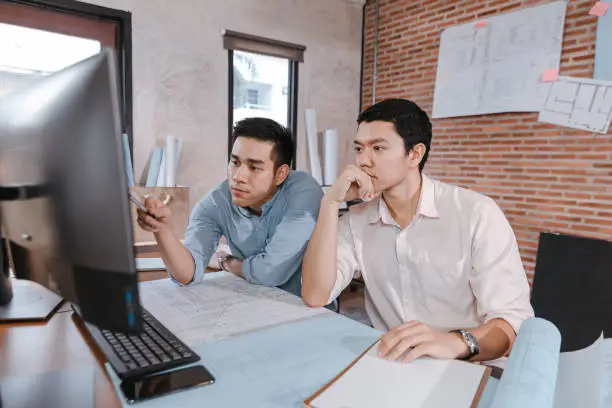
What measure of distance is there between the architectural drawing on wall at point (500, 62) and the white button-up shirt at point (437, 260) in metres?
2.30

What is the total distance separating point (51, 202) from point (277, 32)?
3.45 m

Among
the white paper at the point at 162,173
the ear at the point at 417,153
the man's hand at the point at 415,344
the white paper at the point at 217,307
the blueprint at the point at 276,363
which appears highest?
the ear at the point at 417,153

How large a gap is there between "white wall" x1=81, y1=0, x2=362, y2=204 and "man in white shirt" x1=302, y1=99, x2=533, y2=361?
2126mm

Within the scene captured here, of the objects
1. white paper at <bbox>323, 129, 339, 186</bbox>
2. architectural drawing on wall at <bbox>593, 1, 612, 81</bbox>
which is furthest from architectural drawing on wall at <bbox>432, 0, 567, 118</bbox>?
white paper at <bbox>323, 129, 339, 186</bbox>

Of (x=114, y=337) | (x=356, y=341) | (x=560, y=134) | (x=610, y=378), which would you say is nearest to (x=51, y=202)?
(x=114, y=337)

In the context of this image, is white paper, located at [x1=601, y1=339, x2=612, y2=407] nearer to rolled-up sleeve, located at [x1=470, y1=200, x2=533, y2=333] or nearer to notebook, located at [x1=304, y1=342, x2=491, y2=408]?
notebook, located at [x1=304, y1=342, x2=491, y2=408]

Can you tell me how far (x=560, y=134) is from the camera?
9.82 ft

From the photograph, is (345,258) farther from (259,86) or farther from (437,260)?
(259,86)

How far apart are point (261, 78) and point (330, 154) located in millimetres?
956

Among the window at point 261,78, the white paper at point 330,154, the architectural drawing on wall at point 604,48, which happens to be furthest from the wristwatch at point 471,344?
the white paper at point 330,154

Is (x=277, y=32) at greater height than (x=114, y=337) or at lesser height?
greater

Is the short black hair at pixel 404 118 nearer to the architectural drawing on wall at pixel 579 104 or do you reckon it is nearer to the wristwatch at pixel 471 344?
the wristwatch at pixel 471 344

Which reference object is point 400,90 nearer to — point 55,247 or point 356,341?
point 356,341

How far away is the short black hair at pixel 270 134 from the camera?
4.97ft
